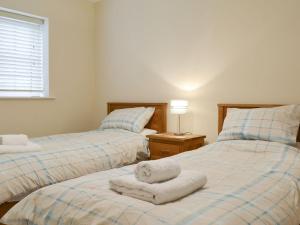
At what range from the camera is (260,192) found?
1.38m

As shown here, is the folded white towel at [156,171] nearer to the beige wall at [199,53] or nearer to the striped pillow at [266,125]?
the striped pillow at [266,125]

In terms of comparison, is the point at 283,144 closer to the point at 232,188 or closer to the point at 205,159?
the point at 205,159

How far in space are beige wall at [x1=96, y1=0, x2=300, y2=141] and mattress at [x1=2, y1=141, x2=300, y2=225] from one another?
1134 millimetres

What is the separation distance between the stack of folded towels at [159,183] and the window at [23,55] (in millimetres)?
2534

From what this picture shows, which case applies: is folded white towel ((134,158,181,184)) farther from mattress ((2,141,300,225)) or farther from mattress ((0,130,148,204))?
mattress ((0,130,148,204))

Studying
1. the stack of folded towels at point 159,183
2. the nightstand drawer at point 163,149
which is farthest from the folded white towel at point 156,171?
the nightstand drawer at point 163,149

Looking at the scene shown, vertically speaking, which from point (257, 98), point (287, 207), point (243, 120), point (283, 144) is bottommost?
point (287, 207)

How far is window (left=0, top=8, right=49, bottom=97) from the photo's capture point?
3.34 metres

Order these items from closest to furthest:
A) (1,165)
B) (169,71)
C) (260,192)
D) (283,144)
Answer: (260,192), (1,165), (283,144), (169,71)

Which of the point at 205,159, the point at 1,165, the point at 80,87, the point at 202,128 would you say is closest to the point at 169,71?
the point at 202,128

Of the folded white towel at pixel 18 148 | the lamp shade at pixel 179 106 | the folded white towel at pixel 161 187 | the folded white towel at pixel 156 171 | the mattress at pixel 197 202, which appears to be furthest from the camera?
the lamp shade at pixel 179 106

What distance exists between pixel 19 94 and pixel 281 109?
9.21ft

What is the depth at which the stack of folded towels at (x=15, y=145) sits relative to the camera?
7.26 ft

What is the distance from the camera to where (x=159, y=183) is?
1.33 meters
